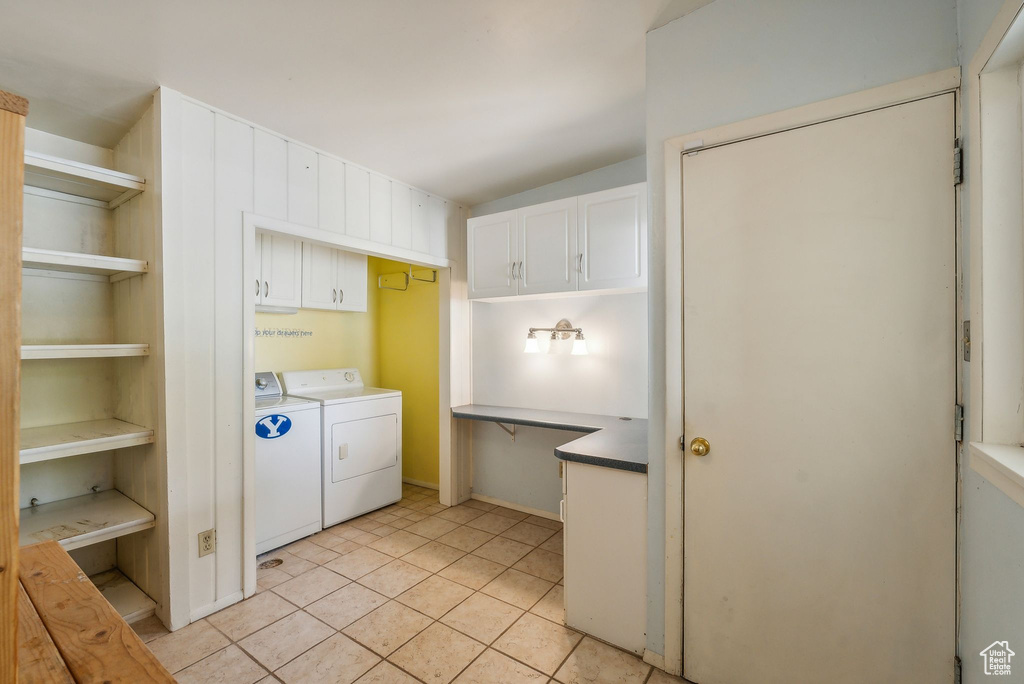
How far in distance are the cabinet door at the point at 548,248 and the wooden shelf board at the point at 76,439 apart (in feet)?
7.30

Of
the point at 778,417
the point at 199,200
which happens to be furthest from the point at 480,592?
the point at 199,200

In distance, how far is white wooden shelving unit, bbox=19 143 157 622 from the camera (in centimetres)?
190

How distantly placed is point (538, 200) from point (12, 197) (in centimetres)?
317

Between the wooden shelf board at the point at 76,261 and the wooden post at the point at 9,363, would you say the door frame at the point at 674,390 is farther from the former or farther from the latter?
the wooden shelf board at the point at 76,261

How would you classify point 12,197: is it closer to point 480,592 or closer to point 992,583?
point 992,583

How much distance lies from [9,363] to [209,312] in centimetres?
198

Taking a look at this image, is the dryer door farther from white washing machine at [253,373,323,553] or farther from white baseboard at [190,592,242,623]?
white baseboard at [190,592,242,623]

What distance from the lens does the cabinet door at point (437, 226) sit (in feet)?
11.3

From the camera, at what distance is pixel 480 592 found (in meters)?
2.37

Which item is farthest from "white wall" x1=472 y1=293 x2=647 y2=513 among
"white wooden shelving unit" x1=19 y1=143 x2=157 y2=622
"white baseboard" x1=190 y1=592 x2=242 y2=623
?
"white wooden shelving unit" x1=19 y1=143 x2=157 y2=622

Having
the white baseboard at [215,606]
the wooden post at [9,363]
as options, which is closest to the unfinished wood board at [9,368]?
the wooden post at [9,363]

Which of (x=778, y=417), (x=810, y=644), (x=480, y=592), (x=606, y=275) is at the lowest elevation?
(x=480, y=592)

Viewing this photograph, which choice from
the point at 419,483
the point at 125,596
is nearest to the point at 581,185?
the point at 419,483

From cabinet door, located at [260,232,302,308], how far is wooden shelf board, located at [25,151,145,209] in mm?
876
